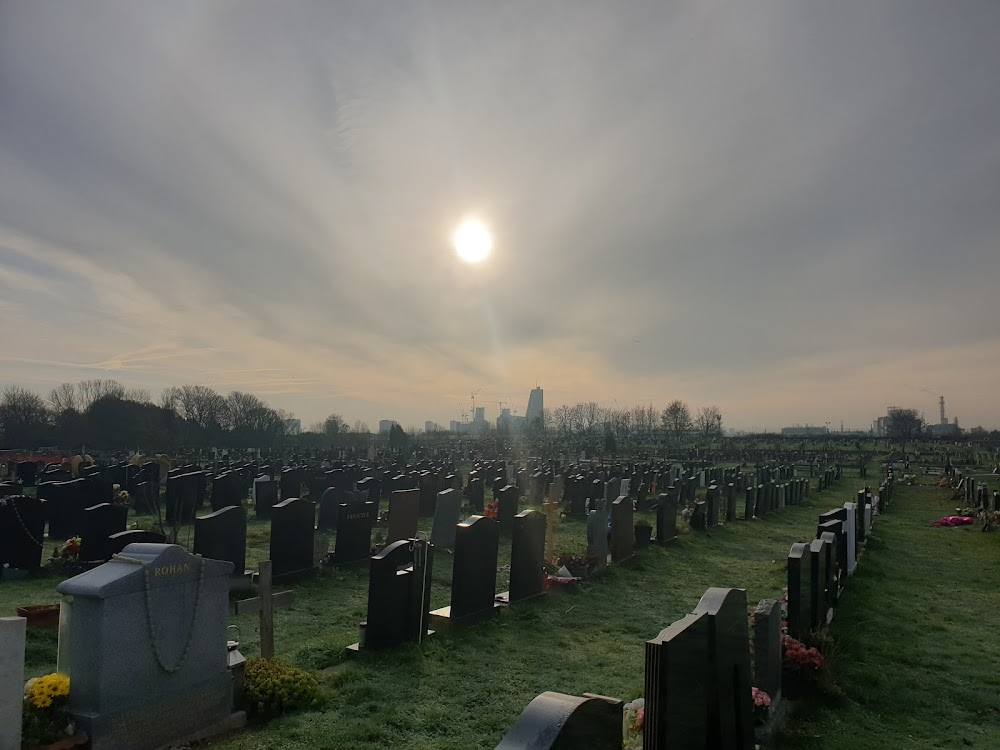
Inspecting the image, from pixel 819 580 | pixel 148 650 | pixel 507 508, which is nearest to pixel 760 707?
pixel 819 580

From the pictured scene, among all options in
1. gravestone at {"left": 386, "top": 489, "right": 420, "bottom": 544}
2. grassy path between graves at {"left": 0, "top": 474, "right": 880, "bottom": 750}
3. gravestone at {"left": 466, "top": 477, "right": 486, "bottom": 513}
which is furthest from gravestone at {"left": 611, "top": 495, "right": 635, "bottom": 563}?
gravestone at {"left": 466, "top": 477, "right": 486, "bottom": 513}

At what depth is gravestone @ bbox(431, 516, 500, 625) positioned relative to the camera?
977 centimetres

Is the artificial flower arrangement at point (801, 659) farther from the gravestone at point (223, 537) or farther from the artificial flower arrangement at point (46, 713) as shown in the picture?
the gravestone at point (223, 537)

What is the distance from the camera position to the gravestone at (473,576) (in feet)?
32.0

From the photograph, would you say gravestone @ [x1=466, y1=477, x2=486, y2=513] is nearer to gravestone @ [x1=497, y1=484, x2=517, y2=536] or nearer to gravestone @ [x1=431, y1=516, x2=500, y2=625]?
gravestone @ [x1=497, y1=484, x2=517, y2=536]

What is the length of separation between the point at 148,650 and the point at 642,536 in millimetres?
12938

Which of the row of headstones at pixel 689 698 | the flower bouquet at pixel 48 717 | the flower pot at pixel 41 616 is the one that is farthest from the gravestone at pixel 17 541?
the row of headstones at pixel 689 698

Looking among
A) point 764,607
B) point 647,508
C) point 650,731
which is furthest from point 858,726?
point 647,508

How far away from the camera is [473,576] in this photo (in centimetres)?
998

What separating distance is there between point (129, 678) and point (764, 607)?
6.03m

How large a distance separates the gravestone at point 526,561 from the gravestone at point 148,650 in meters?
5.80

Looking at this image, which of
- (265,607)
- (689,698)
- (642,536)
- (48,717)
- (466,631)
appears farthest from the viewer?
(642,536)

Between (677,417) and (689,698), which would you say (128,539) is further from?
(677,417)

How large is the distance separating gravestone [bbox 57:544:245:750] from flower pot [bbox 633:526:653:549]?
39.2 feet
